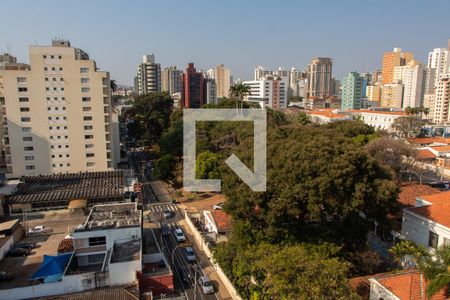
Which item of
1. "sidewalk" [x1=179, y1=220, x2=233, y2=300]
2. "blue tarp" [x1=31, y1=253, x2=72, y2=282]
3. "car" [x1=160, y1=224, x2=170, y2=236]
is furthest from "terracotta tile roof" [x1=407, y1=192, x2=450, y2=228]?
"blue tarp" [x1=31, y1=253, x2=72, y2=282]

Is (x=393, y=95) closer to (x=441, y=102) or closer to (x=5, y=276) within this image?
(x=441, y=102)

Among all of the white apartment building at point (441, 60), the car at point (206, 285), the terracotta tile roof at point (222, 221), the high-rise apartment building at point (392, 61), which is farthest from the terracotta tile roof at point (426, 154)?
the high-rise apartment building at point (392, 61)

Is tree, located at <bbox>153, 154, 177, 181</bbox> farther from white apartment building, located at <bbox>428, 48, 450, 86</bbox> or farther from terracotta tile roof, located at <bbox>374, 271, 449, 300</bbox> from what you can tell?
white apartment building, located at <bbox>428, 48, 450, 86</bbox>

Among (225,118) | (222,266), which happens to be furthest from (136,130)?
(222,266)

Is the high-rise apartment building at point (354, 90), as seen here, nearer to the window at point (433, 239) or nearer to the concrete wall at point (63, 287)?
the window at point (433, 239)

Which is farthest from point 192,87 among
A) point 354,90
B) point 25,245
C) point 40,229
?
point 25,245

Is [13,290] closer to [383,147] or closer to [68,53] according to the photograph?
[68,53]
